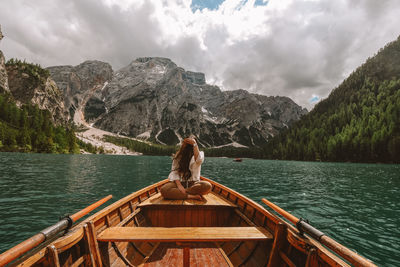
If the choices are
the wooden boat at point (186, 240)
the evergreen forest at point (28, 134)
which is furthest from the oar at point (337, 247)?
the evergreen forest at point (28, 134)

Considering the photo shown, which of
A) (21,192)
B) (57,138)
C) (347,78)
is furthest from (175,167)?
(347,78)

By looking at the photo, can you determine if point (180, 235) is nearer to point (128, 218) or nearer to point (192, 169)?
point (128, 218)

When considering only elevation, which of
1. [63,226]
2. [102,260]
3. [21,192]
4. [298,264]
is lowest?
[21,192]

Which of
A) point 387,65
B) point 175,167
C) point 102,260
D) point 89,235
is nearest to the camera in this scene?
point 89,235

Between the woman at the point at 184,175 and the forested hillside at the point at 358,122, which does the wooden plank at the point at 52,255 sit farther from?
the forested hillside at the point at 358,122

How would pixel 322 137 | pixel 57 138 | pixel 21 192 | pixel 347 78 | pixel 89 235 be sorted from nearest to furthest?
pixel 89 235
pixel 21 192
pixel 57 138
pixel 322 137
pixel 347 78

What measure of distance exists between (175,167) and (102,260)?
431 centimetres

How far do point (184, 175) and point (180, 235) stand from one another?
4281 mm

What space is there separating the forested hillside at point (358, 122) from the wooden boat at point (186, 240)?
417 ft

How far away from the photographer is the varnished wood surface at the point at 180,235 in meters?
4.18

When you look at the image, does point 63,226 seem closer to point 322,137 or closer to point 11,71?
point 322,137

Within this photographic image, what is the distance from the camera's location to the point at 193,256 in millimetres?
5930

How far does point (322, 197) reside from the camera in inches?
805

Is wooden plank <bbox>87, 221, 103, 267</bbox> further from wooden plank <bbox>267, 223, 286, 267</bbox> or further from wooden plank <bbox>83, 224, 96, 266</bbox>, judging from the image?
wooden plank <bbox>267, 223, 286, 267</bbox>
